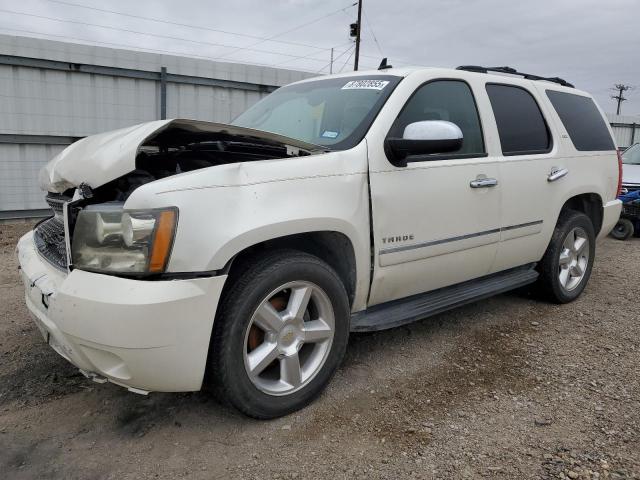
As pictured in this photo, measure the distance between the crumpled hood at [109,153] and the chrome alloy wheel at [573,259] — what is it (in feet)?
9.24

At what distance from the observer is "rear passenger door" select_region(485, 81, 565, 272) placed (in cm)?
368

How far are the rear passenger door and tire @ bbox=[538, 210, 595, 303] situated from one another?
0.16 metres

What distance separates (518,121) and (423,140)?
4.99ft

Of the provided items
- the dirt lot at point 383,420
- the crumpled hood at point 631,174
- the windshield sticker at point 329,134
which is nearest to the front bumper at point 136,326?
the dirt lot at point 383,420

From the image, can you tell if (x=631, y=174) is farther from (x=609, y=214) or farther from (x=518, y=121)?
(x=518, y=121)

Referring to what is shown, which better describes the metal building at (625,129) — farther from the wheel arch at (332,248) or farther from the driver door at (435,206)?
the wheel arch at (332,248)

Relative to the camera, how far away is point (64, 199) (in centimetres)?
264

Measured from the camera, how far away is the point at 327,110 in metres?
3.31

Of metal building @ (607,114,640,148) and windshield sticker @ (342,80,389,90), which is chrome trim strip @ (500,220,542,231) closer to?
windshield sticker @ (342,80,389,90)

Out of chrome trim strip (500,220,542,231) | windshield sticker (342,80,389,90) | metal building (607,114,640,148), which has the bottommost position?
chrome trim strip (500,220,542,231)

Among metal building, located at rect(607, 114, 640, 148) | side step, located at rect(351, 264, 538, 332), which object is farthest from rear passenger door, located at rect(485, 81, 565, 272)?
metal building, located at rect(607, 114, 640, 148)

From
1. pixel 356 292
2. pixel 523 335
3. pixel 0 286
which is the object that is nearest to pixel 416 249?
pixel 356 292

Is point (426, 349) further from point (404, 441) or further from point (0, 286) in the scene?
point (0, 286)

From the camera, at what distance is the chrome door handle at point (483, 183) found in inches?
132
